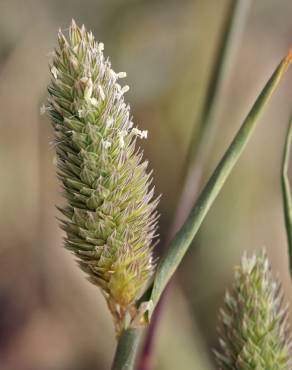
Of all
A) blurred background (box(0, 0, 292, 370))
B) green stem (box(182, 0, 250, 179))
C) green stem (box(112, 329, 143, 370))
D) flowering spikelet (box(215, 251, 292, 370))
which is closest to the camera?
green stem (box(112, 329, 143, 370))

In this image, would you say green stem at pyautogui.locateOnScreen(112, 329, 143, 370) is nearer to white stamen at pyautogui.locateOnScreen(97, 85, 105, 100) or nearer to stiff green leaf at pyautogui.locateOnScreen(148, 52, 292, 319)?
stiff green leaf at pyautogui.locateOnScreen(148, 52, 292, 319)

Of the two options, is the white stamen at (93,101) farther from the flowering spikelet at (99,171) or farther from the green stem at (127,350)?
the green stem at (127,350)

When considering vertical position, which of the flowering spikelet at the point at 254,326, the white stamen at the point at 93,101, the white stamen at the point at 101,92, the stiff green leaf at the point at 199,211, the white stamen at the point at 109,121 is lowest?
the flowering spikelet at the point at 254,326

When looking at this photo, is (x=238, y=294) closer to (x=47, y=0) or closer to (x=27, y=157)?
(x=27, y=157)

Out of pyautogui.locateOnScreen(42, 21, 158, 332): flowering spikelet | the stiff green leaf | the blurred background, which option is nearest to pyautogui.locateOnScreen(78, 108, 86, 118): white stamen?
pyautogui.locateOnScreen(42, 21, 158, 332): flowering spikelet

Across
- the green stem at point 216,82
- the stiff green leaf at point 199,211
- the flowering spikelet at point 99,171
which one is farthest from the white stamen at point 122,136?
the green stem at point 216,82
